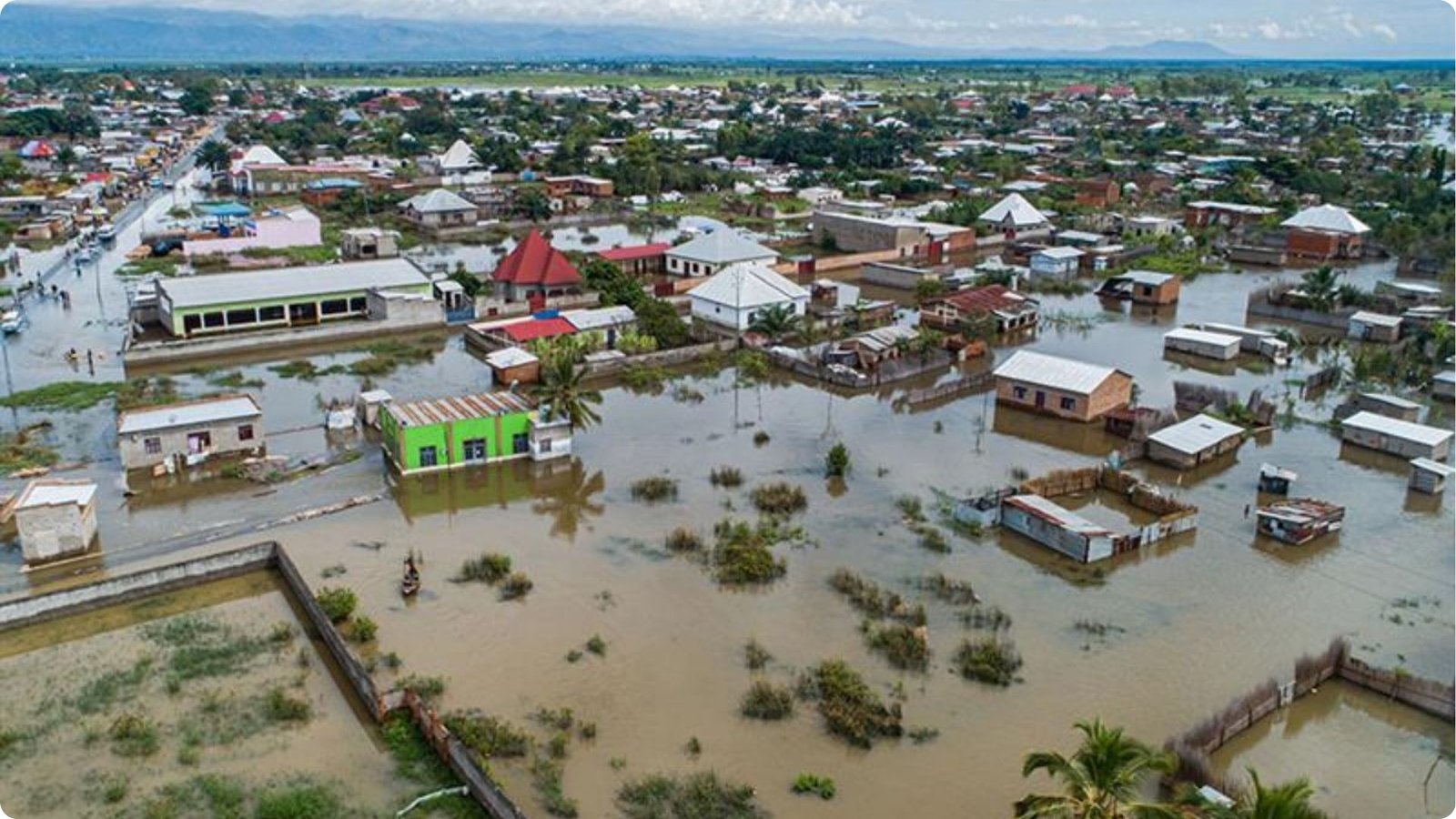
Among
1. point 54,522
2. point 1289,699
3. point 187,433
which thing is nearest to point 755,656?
point 1289,699

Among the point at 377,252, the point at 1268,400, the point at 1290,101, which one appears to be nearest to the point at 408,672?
the point at 1268,400

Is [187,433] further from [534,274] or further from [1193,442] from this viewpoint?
[1193,442]

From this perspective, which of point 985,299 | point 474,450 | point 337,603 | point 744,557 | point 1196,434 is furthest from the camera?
point 985,299

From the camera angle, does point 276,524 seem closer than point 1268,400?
Yes

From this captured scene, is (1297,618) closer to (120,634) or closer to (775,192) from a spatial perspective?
(120,634)

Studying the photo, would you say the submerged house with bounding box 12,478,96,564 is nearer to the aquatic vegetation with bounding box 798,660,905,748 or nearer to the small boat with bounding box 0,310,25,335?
the aquatic vegetation with bounding box 798,660,905,748

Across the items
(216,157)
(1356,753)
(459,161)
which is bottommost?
(1356,753)
